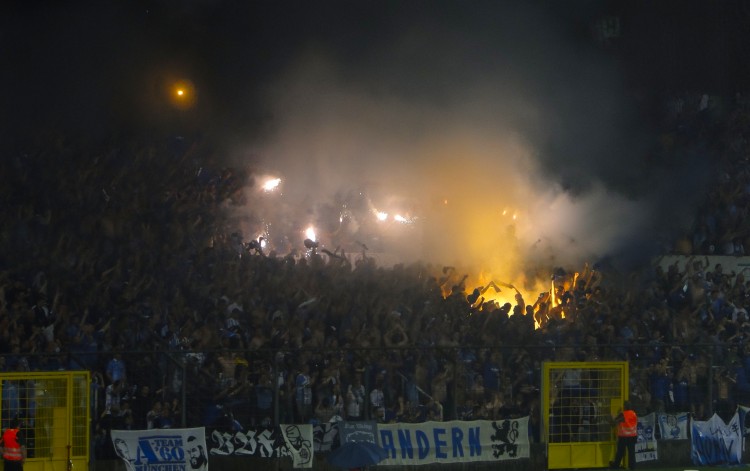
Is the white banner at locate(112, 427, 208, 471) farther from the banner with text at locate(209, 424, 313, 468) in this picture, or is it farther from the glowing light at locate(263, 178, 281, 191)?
the glowing light at locate(263, 178, 281, 191)

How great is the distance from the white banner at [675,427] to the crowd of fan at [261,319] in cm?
16

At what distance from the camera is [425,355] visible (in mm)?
15023

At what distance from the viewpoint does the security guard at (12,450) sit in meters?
13.0

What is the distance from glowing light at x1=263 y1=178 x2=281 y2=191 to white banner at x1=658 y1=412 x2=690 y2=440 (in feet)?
30.4

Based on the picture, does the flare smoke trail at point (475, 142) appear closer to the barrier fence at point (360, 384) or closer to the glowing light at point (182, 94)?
the glowing light at point (182, 94)

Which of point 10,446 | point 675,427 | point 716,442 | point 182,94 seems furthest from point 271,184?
point 10,446

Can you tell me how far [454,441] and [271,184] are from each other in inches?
343

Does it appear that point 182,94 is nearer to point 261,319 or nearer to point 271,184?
point 271,184

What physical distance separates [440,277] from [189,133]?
6.84 meters

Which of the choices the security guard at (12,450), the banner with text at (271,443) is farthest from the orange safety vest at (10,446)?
the banner with text at (271,443)

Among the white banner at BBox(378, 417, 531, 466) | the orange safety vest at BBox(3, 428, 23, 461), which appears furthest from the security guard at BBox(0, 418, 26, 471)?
the white banner at BBox(378, 417, 531, 466)

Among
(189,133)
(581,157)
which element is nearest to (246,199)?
(189,133)

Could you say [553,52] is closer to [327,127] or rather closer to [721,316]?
[327,127]

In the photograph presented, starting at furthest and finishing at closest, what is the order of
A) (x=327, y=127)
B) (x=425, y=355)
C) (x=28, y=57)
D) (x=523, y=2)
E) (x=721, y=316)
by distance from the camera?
(x=523, y=2)
(x=327, y=127)
(x=28, y=57)
(x=721, y=316)
(x=425, y=355)
